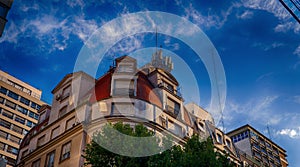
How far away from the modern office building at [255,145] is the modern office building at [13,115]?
39787 mm

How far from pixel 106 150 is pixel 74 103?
14089 millimetres

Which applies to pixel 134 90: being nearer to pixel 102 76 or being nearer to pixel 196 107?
pixel 102 76

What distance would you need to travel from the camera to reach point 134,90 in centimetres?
3356

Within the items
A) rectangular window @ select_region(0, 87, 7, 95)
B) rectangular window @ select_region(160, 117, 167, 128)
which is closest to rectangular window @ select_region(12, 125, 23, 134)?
rectangular window @ select_region(0, 87, 7, 95)

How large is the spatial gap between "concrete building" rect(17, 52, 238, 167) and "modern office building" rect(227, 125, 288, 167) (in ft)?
56.0

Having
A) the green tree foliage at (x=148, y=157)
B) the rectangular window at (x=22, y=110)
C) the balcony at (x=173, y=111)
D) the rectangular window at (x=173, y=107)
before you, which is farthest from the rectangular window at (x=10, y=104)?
the green tree foliage at (x=148, y=157)

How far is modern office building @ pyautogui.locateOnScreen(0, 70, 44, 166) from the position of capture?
225ft

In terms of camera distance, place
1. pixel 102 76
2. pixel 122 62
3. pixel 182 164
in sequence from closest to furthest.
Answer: pixel 182 164 < pixel 122 62 < pixel 102 76

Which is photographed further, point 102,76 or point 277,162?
point 277,162

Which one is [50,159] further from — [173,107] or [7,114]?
[7,114]

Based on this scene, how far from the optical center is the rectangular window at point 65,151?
31.9 m

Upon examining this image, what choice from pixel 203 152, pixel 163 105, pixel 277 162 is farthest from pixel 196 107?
pixel 277 162

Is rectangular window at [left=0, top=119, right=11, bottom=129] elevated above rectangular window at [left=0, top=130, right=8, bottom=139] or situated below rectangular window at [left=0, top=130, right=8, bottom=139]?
above

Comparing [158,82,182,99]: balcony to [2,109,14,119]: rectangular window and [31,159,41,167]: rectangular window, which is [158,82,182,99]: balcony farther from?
[2,109,14,119]: rectangular window
